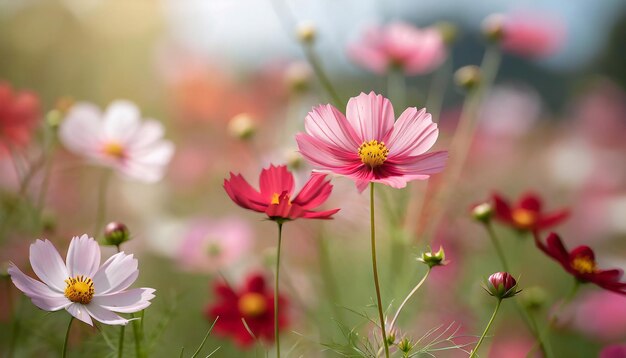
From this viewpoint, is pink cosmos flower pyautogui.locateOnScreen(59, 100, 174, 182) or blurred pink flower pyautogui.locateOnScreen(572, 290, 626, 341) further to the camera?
blurred pink flower pyautogui.locateOnScreen(572, 290, 626, 341)

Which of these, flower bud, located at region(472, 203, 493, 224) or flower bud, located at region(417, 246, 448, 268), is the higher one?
flower bud, located at region(472, 203, 493, 224)

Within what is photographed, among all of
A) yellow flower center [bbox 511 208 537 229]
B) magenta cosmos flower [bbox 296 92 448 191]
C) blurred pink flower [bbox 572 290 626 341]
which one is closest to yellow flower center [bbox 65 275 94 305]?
magenta cosmos flower [bbox 296 92 448 191]

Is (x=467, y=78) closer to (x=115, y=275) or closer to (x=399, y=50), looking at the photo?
(x=399, y=50)

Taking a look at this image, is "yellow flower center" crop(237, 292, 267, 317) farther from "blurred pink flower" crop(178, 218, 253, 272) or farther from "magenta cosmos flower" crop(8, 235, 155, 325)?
"magenta cosmos flower" crop(8, 235, 155, 325)

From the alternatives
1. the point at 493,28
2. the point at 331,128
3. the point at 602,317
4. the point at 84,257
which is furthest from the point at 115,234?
the point at 602,317

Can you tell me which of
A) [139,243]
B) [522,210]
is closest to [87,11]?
[139,243]
